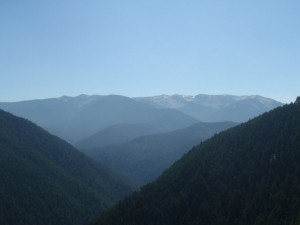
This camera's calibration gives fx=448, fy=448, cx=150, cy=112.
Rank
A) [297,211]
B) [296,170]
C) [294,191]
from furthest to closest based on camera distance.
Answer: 1. [296,170]
2. [294,191]
3. [297,211]

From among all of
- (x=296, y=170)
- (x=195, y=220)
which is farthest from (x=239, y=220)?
(x=296, y=170)

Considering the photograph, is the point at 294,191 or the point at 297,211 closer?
the point at 297,211

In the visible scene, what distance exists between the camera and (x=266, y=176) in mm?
198250

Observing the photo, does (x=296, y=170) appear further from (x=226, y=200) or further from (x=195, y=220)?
(x=195, y=220)

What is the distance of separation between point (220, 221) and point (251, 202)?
15325 mm

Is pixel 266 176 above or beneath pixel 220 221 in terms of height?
above

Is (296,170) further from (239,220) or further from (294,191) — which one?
(239,220)

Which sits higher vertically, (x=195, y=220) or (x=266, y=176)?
(x=266, y=176)

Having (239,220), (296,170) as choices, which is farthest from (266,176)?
(239,220)

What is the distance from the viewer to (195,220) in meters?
194

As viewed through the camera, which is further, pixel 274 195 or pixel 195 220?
pixel 195 220

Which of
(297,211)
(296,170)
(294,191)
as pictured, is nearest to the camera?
(297,211)

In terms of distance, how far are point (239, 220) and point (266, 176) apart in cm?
2666

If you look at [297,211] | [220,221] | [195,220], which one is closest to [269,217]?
[297,211]
